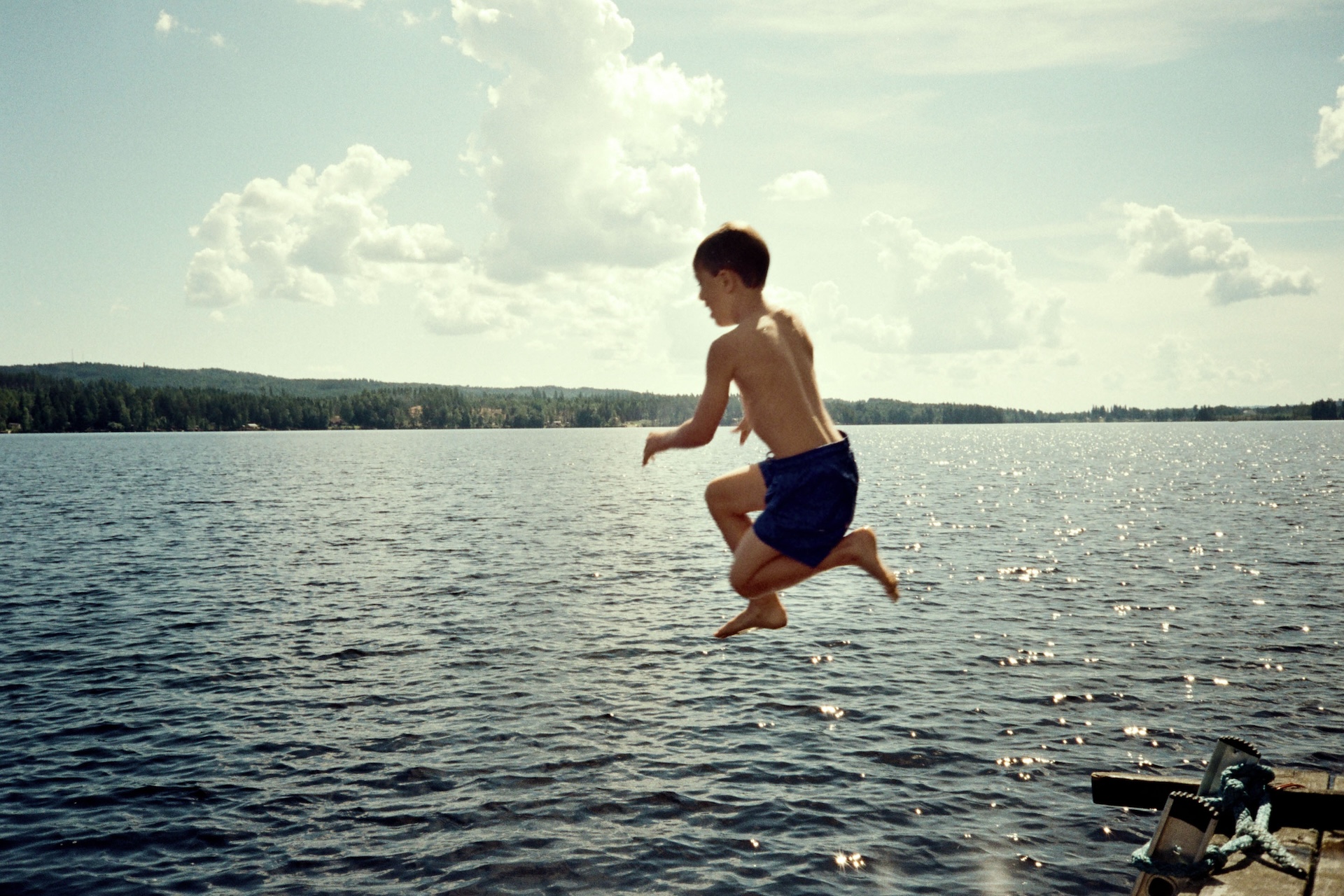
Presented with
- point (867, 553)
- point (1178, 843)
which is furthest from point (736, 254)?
point (1178, 843)

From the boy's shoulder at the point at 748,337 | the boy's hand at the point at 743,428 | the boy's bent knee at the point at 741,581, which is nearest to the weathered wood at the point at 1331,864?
the boy's bent knee at the point at 741,581

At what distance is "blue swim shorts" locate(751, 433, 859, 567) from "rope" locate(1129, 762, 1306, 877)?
7.91m

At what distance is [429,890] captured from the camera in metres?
16.3

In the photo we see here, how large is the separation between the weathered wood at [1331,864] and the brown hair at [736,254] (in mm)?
9365

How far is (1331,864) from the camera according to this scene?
32.7ft

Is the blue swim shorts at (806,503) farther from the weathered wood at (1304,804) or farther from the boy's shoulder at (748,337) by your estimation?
the weathered wood at (1304,804)

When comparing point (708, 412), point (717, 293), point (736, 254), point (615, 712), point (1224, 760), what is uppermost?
point (736, 254)

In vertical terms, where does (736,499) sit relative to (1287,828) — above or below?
above

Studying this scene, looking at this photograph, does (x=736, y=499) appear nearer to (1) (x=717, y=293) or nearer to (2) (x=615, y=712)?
(1) (x=717, y=293)

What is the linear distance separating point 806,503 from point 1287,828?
33.3 ft

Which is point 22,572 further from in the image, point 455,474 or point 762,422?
point 455,474

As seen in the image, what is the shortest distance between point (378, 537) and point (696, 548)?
71.6 feet

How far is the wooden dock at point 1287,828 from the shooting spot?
9.61m

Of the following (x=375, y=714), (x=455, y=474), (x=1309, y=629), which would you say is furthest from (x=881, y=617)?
(x=455, y=474)
